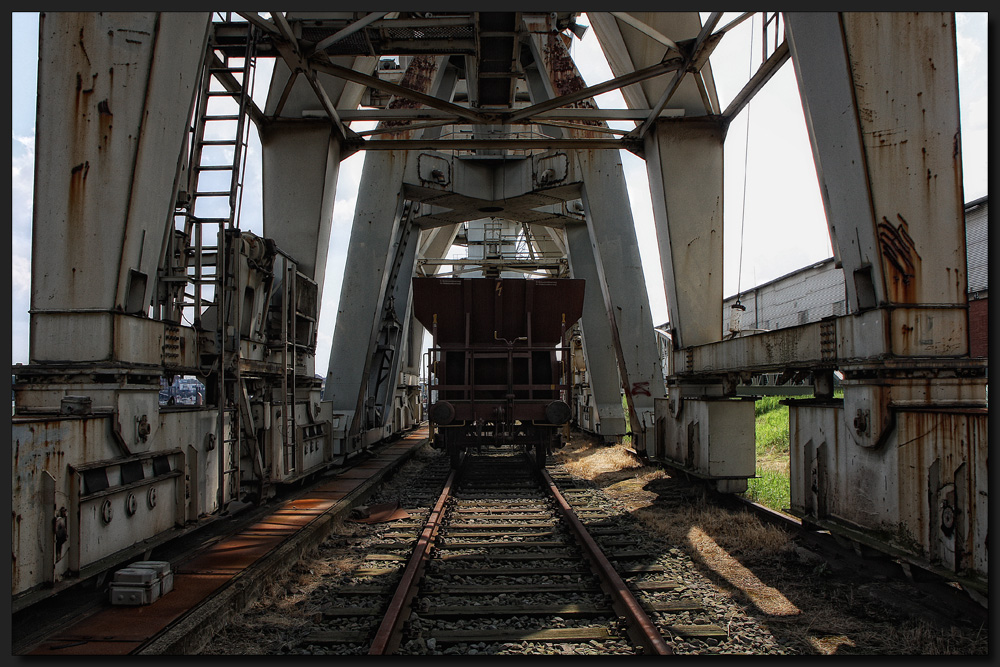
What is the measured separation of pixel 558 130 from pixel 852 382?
13016 millimetres

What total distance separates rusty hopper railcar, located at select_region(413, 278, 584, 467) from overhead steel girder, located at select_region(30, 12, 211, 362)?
6.01m

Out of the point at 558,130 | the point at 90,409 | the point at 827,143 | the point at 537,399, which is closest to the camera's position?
the point at 90,409

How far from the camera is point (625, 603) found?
14.6 feet

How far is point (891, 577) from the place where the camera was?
5.03m

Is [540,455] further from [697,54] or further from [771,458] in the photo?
[697,54]

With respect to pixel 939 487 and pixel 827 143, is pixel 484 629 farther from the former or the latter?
pixel 827 143

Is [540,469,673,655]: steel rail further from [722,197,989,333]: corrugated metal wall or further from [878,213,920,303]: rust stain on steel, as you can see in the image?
[722,197,989,333]: corrugated metal wall

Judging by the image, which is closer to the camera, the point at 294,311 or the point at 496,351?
the point at 294,311

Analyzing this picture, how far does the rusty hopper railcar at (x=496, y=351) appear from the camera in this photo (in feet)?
34.8

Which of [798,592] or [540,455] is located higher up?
[540,455]

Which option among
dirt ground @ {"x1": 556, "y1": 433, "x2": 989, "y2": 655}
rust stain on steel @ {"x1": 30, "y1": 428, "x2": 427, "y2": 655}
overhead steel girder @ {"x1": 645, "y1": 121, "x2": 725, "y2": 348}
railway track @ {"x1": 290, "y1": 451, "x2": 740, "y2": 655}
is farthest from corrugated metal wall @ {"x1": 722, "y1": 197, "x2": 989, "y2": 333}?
rust stain on steel @ {"x1": 30, "y1": 428, "x2": 427, "y2": 655}

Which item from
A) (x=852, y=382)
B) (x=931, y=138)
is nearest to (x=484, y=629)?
(x=852, y=382)

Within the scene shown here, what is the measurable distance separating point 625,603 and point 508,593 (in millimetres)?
1032

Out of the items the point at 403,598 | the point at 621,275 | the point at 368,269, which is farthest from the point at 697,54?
the point at 403,598
